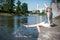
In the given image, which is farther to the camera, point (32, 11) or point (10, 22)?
point (10, 22)

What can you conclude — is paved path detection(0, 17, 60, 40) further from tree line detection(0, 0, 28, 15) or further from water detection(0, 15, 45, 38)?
tree line detection(0, 0, 28, 15)

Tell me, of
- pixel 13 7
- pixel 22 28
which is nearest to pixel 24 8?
pixel 13 7

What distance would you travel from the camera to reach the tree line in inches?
115

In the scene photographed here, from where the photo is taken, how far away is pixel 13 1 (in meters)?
→ 2.96

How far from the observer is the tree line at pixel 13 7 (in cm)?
292

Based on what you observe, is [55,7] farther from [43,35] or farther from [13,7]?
[13,7]

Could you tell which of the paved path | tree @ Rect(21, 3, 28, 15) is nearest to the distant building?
the paved path

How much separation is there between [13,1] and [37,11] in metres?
0.31

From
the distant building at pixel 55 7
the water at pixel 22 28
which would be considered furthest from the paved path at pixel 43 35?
the distant building at pixel 55 7

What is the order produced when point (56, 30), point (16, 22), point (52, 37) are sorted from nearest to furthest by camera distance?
1. point (52, 37)
2. point (56, 30)
3. point (16, 22)

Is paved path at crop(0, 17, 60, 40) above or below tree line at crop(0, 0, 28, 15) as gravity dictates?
below

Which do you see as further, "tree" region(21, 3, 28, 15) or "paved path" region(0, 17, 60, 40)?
"tree" region(21, 3, 28, 15)

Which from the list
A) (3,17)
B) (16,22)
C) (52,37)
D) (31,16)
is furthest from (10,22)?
(52,37)

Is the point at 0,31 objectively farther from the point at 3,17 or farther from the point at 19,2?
the point at 19,2
